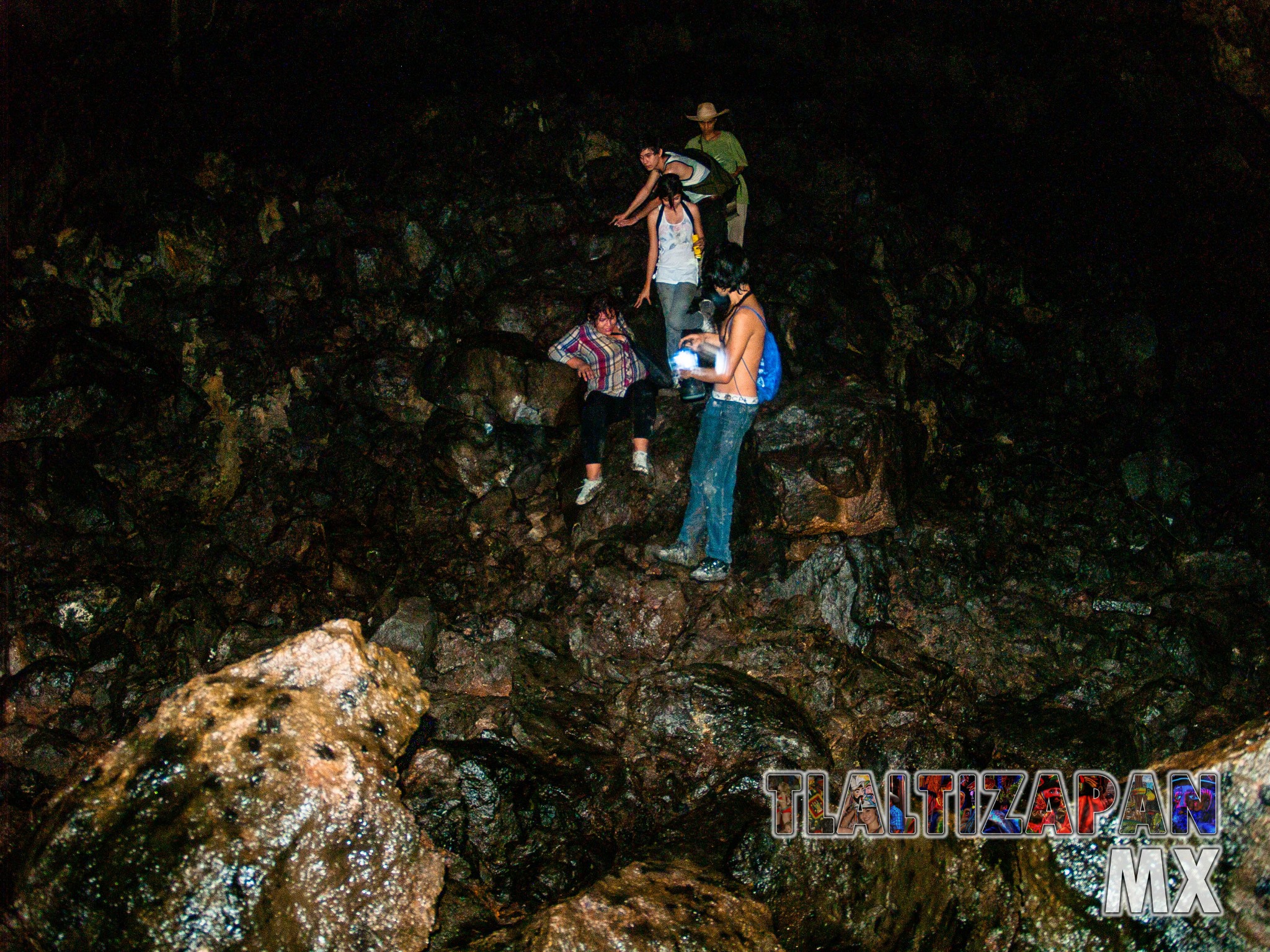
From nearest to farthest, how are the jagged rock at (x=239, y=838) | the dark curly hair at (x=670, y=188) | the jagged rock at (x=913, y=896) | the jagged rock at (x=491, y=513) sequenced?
the jagged rock at (x=239, y=838) < the jagged rock at (x=913, y=896) < the dark curly hair at (x=670, y=188) < the jagged rock at (x=491, y=513)

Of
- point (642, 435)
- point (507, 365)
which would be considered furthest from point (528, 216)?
point (642, 435)

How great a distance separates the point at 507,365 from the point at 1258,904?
5.16 metres

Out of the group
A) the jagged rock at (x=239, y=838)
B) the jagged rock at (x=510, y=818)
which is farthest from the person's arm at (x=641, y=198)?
the jagged rock at (x=239, y=838)

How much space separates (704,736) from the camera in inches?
189

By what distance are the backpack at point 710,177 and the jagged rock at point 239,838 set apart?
3935 millimetres

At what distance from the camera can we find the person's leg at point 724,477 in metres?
5.02

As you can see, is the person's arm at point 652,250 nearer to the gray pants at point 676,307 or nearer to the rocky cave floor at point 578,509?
the gray pants at point 676,307

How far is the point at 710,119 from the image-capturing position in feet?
20.1

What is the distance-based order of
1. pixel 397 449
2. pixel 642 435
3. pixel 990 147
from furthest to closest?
pixel 990 147
pixel 397 449
pixel 642 435

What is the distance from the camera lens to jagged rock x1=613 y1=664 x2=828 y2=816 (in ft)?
15.3

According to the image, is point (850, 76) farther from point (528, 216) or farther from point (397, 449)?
point (397, 449)

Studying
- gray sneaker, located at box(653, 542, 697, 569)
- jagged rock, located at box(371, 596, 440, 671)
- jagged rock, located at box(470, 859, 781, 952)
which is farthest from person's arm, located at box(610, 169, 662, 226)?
jagged rock, located at box(470, 859, 781, 952)

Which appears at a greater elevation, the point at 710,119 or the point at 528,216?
the point at 710,119

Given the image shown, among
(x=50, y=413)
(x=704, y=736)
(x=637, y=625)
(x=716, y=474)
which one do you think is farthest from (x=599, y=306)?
(x=50, y=413)
